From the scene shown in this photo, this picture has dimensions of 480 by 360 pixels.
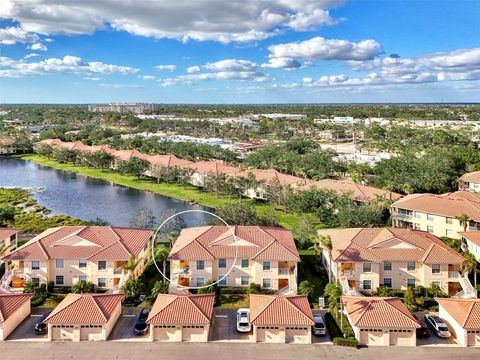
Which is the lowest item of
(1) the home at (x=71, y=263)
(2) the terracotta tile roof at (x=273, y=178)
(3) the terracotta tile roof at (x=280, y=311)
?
(3) the terracotta tile roof at (x=280, y=311)

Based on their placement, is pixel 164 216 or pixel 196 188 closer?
pixel 164 216

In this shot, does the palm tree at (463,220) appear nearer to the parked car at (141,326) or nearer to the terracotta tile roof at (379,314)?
the terracotta tile roof at (379,314)

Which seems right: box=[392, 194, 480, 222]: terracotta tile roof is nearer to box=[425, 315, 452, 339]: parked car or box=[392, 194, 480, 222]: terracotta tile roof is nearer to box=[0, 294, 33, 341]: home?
box=[425, 315, 452, 339]: parked car

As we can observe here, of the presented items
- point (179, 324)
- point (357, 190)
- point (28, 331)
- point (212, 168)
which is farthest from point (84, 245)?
point (212, 168)

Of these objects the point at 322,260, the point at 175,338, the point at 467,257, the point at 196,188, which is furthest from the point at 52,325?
the point at 196,188

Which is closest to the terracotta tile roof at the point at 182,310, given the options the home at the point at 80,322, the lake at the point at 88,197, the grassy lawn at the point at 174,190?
the home at the point at 80,322

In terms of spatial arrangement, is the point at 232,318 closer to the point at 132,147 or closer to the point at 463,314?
the point at 463,314

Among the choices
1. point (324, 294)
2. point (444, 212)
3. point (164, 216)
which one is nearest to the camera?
point (324, 294)

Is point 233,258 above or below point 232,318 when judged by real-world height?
above
